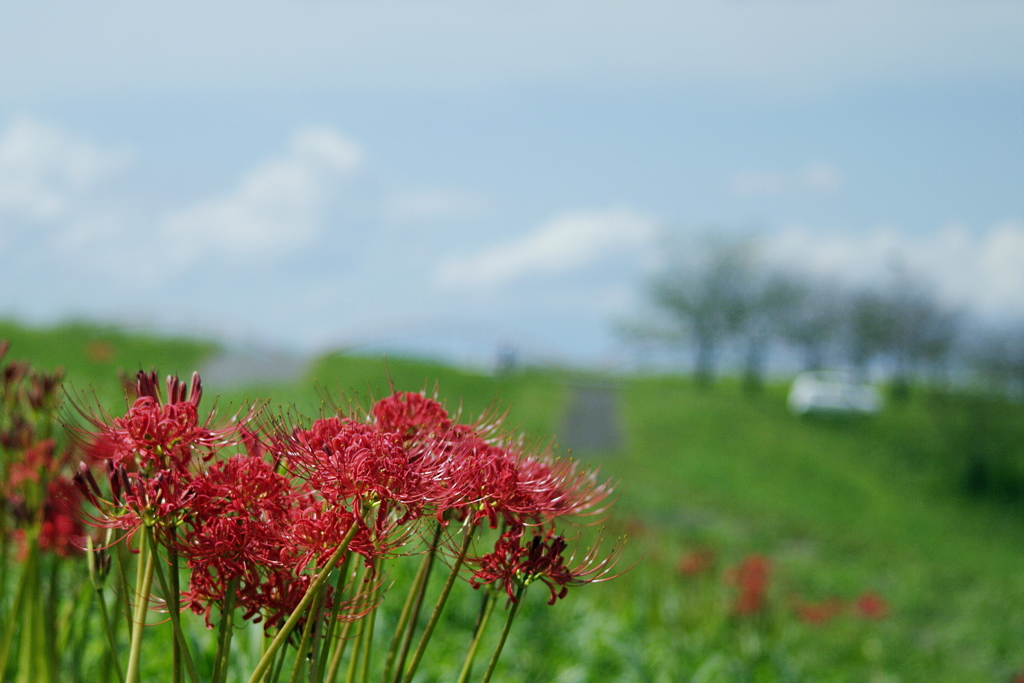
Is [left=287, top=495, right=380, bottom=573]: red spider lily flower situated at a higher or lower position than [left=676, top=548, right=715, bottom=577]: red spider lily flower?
higher

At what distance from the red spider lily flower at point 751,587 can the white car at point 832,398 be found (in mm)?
19066

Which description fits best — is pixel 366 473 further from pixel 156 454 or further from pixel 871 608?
pixel 871 608

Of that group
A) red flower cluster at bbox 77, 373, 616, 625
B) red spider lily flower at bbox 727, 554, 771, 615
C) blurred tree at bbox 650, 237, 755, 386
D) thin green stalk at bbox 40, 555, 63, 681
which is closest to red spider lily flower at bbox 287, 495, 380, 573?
red flower cluster at bbox 77, 373, 616, 625

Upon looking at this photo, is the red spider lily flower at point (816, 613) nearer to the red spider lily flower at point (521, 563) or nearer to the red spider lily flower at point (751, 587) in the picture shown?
the red spider lily flower at point (751, 587)

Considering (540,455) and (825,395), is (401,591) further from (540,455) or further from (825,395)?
(825,395)

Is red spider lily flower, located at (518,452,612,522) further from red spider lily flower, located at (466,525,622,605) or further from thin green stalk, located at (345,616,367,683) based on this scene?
thin green stalk, located at (345,616,367,683)

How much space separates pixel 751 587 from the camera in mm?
7156

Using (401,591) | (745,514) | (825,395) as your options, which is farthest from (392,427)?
(825,395)

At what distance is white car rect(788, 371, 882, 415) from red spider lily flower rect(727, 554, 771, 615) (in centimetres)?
1907

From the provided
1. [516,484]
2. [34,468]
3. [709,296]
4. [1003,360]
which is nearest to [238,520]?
[516,484]

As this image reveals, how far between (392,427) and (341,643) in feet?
1.62

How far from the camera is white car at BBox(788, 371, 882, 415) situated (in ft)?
83.2

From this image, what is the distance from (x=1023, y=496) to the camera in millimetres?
20453

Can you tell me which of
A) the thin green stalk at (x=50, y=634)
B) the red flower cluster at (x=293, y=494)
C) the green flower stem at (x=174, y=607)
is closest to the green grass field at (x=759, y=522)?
the red flower cluster at (x=293, y=494)
